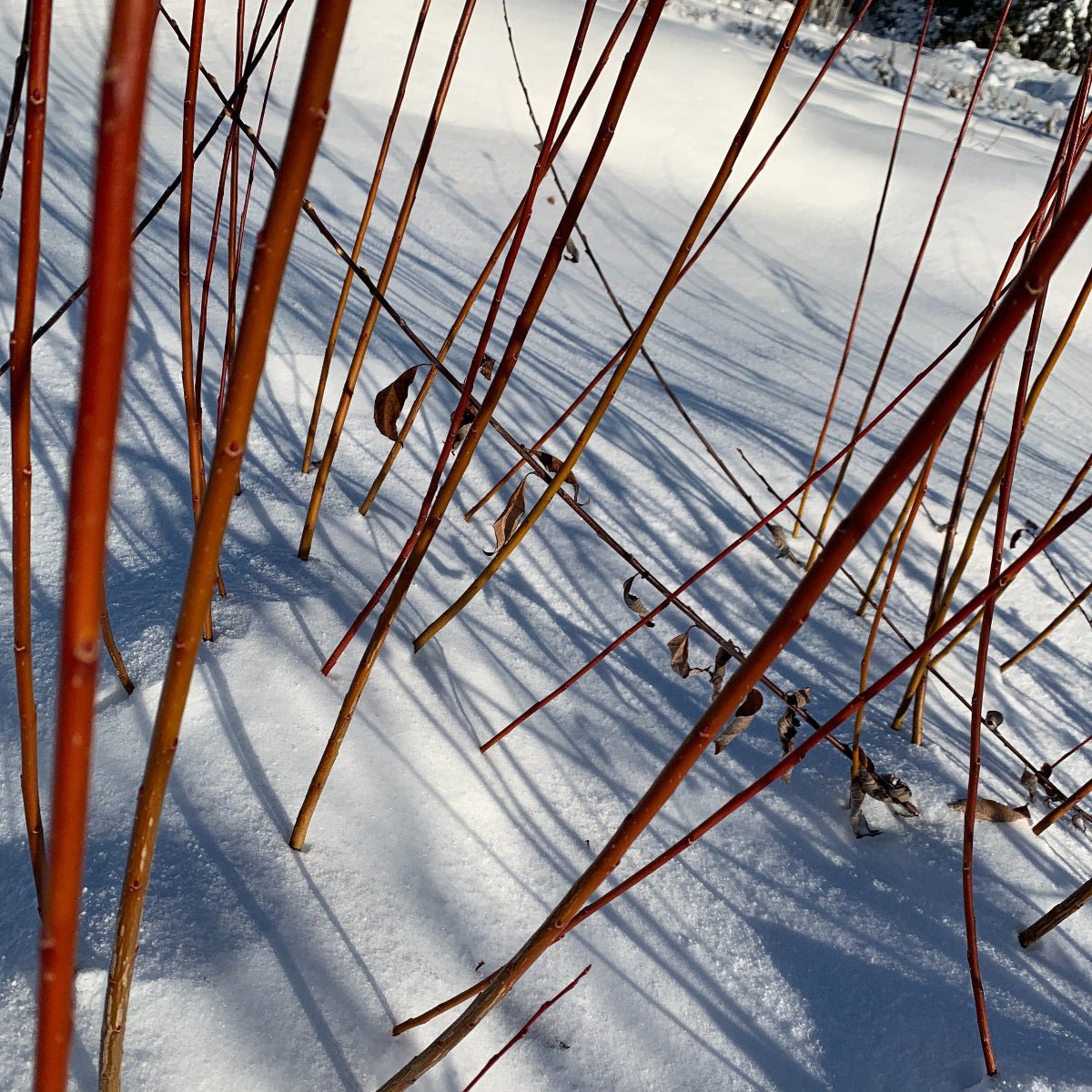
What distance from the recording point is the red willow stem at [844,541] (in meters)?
0.25

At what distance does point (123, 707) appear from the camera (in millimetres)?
788

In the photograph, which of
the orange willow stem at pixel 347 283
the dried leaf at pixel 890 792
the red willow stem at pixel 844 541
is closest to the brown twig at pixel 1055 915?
the dried leaf at pixel 890 792

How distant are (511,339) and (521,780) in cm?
42

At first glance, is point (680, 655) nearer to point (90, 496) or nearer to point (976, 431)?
point (976, 431)

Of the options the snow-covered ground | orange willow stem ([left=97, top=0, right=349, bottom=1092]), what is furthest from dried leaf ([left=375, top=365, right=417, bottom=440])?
orange willow stem ([left=97, top=0, right=349, bottom=1092])

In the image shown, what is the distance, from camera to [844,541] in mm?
297

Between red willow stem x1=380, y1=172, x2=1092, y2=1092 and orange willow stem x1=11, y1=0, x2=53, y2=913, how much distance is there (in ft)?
0.86

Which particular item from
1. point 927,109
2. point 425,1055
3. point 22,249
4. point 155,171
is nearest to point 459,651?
point 425,1055

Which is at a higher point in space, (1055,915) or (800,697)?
(800,697)

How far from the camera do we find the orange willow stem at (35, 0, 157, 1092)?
155mm

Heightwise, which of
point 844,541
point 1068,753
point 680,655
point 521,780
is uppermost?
point 844,541

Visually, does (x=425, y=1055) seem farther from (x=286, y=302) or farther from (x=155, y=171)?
(x=155, y=171)

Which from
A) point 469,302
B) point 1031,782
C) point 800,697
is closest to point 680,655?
point 800,697

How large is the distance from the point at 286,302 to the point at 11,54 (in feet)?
6.56
